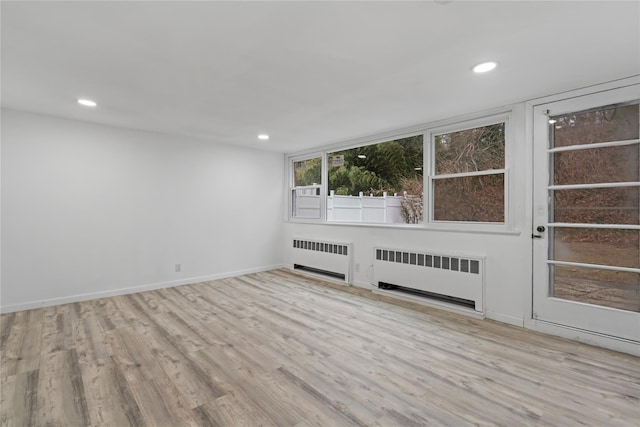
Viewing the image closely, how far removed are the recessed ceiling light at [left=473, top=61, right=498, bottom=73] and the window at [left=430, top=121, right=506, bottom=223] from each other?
3.89 ft

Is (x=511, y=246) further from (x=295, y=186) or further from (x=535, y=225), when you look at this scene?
(x=295, y=186)

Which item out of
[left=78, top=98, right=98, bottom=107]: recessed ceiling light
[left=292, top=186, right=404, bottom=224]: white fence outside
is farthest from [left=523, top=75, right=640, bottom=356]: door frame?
[left=78, top=98, right=98, bottom=107]: recessed ceiling light

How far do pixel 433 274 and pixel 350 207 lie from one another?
1955mm

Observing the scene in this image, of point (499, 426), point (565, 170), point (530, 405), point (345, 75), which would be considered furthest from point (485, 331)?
point (345, 75)

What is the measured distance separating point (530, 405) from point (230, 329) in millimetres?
2493

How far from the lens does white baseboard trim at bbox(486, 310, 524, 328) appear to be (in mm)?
3112

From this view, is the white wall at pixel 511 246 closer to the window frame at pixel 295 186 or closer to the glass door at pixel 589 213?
the glass door at pixel 589 213

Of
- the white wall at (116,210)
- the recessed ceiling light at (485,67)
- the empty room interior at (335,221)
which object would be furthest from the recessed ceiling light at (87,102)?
the recessed ceiling light at (485,67)

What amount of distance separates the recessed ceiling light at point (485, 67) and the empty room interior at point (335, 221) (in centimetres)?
2

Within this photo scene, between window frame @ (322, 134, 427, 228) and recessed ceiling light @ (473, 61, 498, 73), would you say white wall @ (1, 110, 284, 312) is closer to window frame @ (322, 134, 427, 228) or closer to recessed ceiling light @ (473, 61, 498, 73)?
window frame @ (322, 134, 427, 228)

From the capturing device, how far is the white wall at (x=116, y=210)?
3.54 m

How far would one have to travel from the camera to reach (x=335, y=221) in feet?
17.2

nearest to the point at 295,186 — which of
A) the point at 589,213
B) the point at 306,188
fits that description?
the point at 306,188

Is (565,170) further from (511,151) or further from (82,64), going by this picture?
(82,64)
